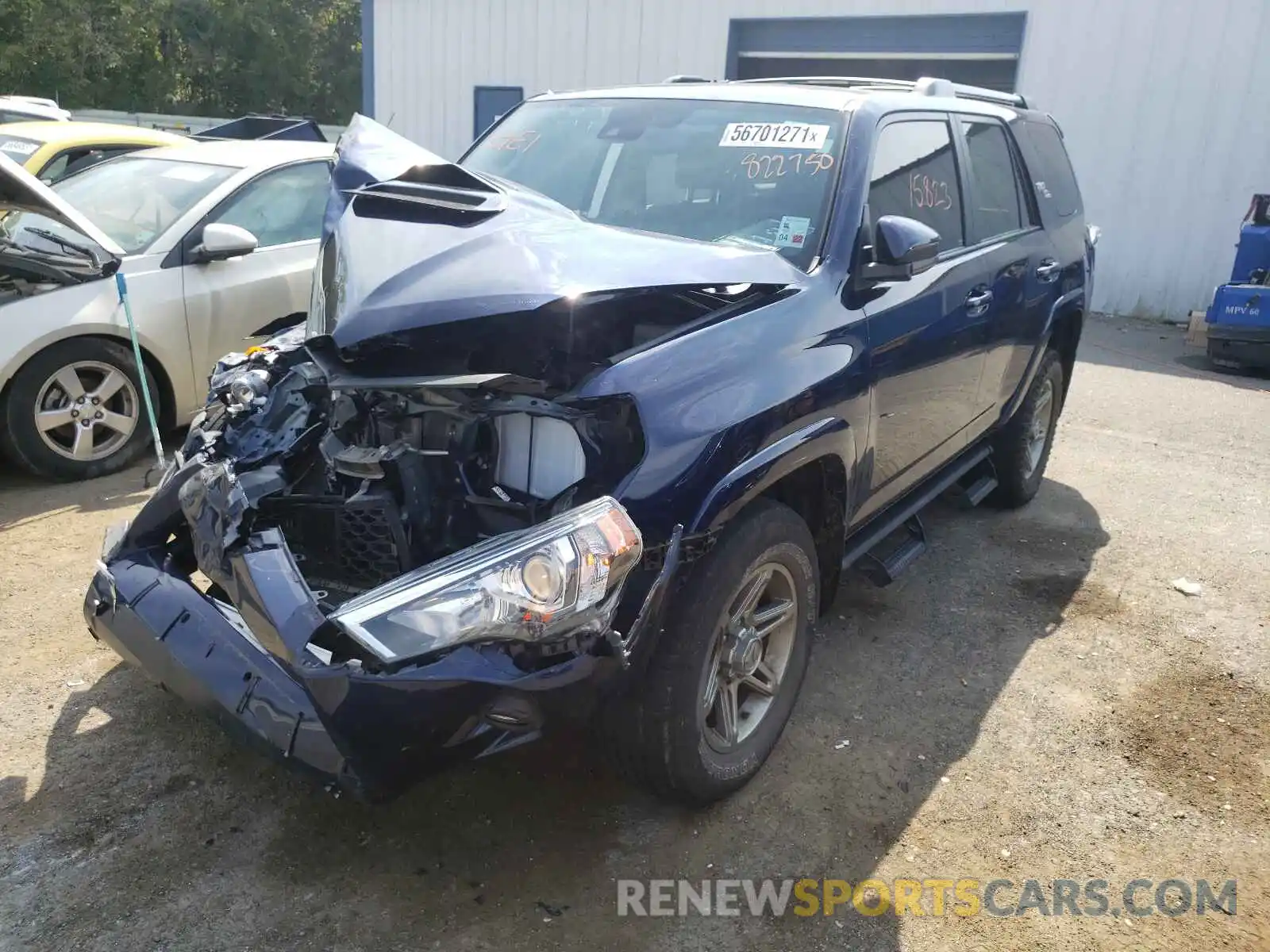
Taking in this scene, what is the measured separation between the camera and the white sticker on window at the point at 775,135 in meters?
3.39

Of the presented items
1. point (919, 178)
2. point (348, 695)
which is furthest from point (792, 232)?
point (348, 695)

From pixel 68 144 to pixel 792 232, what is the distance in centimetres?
598

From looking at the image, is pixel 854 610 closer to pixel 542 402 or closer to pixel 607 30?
pixel 542 402

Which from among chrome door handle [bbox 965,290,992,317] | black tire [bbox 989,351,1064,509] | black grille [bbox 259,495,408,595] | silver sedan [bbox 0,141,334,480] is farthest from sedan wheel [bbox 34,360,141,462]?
black tire [bbox 989,351,1064,509]

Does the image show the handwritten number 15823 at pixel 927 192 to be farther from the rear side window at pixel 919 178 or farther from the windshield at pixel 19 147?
the windshield at pixel 19 147

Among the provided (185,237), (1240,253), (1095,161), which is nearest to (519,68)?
(1095,161)

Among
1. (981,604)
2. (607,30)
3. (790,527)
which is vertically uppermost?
(607,30)

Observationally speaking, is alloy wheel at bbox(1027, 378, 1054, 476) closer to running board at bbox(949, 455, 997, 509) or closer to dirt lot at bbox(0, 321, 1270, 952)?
running board at bbox(949, 455, 997, 509)

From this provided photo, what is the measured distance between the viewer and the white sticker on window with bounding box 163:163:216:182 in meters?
5.77

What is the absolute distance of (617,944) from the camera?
2406 millimetres

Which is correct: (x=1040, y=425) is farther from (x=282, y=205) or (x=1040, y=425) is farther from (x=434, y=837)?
(x=282, y=205)

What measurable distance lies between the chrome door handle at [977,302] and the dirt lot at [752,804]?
127 centimetres

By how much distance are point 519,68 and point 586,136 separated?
13.1 metres

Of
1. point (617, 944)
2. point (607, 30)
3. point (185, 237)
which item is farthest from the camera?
point (607, 30)
